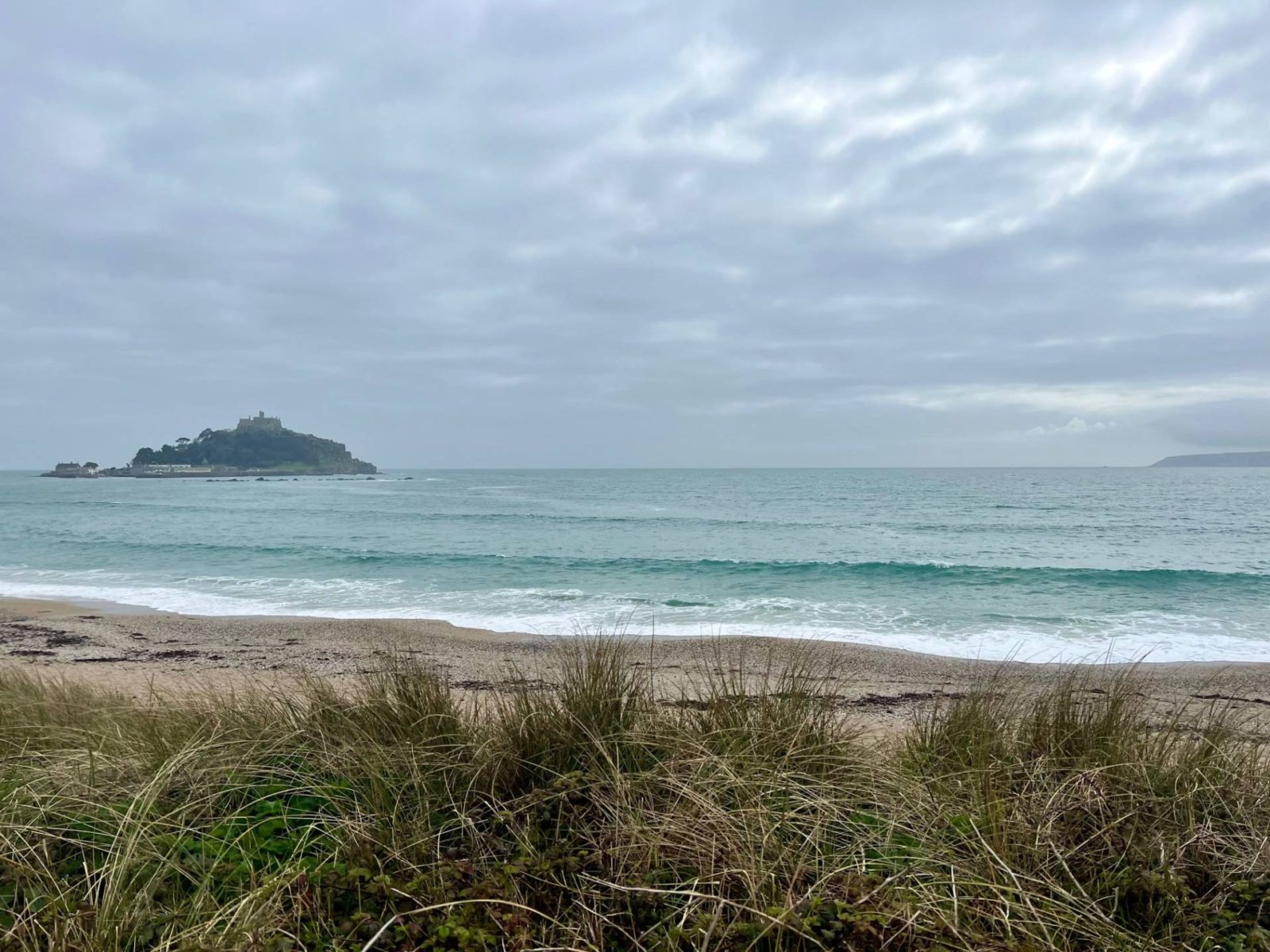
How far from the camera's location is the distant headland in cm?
14888

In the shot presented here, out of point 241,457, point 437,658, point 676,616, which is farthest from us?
point 241,457

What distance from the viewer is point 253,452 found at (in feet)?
494

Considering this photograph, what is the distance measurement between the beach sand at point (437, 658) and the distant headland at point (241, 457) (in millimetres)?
146575

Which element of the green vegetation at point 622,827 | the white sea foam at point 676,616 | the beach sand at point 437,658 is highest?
the green vegetation at point 622,827

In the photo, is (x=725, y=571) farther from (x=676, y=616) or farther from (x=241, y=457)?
(x=241, y=457)

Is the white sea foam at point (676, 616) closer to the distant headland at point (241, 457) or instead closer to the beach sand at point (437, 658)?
the beach sand at point (437, 658)

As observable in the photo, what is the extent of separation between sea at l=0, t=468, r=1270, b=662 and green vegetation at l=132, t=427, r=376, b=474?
11145cm

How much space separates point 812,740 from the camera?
12.2 feet

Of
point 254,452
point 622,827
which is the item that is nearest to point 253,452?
point 254,452

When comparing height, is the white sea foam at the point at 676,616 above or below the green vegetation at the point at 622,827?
below

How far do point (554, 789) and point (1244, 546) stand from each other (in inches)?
1379

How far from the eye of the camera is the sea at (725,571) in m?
14.5

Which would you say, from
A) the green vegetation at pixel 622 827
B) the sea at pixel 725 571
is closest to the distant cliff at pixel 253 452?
the sea at pixel 725 571

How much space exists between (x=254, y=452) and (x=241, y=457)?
8.55 ft
